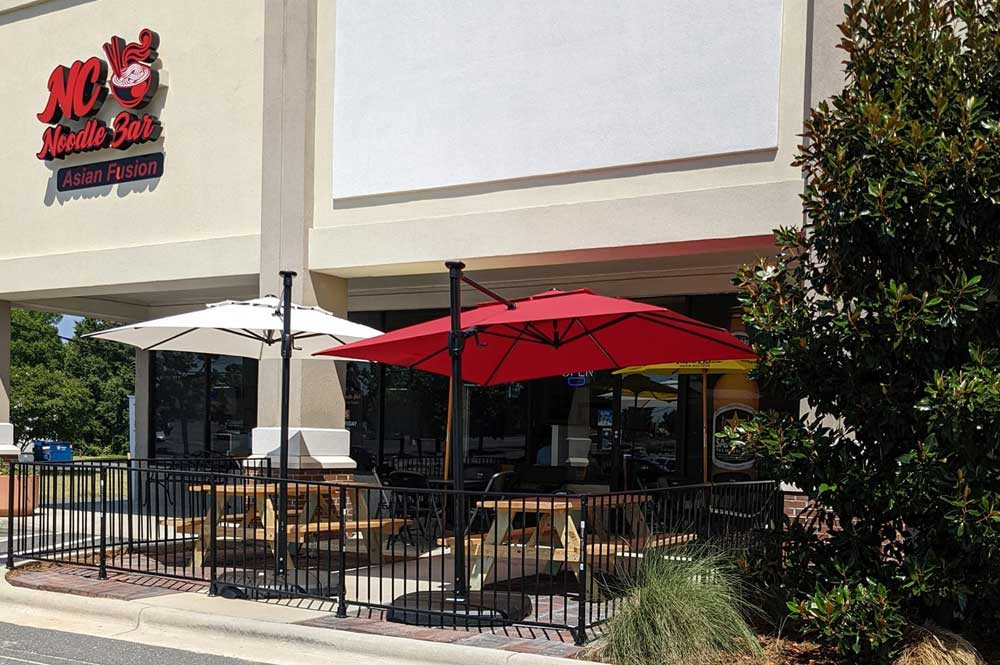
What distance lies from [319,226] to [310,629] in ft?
21.4

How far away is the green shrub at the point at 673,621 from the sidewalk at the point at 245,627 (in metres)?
0.45

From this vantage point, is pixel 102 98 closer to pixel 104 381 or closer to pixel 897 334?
pixel 897 334

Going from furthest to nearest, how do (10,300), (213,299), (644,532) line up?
(213,299) → (10,300) → (644,532)

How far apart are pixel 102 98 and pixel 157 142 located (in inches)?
48.6

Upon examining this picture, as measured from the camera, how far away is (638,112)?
1127 cm

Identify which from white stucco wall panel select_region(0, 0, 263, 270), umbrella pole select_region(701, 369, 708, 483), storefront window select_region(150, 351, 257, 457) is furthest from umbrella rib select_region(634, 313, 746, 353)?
storefront window select_region(150, 351, 257, 457)

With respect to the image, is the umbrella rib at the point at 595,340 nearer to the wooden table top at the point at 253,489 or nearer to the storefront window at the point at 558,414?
the wooden table top at the point at 253,489

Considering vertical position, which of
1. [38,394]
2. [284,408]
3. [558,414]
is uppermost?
[284,408]

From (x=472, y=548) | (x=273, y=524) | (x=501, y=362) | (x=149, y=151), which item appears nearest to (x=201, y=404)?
(x=149, y=151)

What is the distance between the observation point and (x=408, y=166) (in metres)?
12.9

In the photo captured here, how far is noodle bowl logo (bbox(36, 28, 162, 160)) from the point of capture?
15109 mm

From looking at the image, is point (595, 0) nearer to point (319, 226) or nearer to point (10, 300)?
point (319, 226)

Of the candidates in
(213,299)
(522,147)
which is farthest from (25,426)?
(522,147)

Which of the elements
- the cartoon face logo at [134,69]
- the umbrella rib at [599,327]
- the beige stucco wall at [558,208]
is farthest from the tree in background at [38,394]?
the umbrella rib at [599,327]
